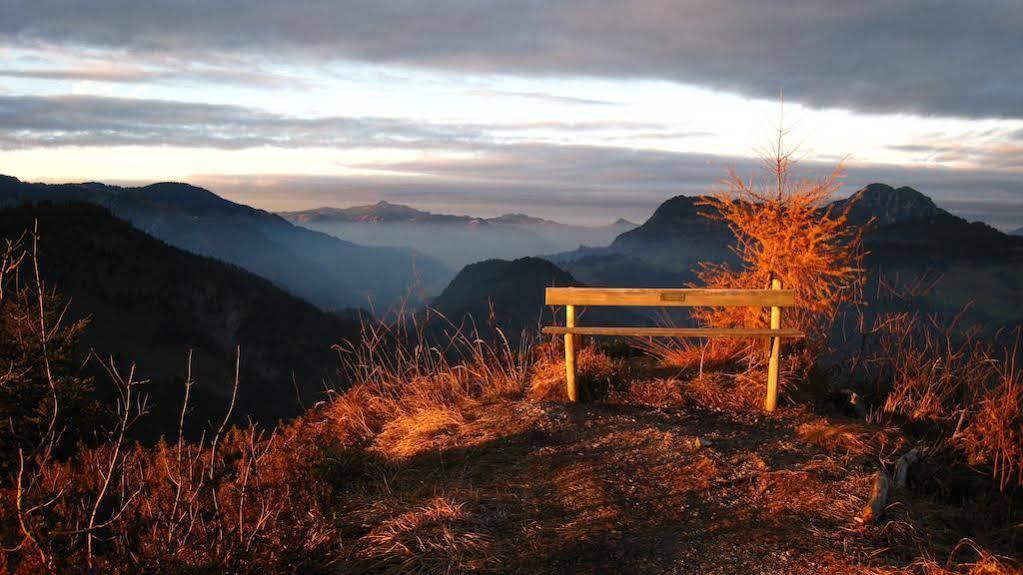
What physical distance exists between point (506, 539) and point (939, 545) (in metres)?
2.46

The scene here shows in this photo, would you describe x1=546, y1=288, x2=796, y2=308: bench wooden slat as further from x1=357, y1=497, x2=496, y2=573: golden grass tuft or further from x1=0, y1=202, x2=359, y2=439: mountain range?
x1=0, y1=202, x2=359, y2=439: mountain range

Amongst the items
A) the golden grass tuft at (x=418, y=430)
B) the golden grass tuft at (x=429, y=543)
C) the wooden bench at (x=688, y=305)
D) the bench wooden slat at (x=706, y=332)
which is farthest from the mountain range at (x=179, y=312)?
the golden grass tuft at (x=429, y=543)

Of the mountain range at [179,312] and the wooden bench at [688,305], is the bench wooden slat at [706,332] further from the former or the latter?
the mountain range at [179,312]

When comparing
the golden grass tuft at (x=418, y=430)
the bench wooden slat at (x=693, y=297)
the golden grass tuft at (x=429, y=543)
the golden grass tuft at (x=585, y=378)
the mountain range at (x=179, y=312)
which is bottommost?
the mountain range at (x=179, y=312)

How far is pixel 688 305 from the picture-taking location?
6.71m

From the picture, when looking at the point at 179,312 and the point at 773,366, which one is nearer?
the point at 773,366

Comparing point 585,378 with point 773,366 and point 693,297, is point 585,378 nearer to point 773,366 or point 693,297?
point 693,297

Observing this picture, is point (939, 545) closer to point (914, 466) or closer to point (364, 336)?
point (914, 466)

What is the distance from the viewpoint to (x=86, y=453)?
6559 millimetres

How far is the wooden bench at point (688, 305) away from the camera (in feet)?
21.0

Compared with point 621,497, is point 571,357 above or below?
above

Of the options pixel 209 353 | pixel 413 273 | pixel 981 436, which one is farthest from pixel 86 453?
pixel 209 353

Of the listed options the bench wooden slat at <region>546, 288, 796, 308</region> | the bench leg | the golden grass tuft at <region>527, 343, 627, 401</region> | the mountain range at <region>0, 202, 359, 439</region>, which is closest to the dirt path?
the bench leg

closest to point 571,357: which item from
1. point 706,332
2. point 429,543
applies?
point 706,332
